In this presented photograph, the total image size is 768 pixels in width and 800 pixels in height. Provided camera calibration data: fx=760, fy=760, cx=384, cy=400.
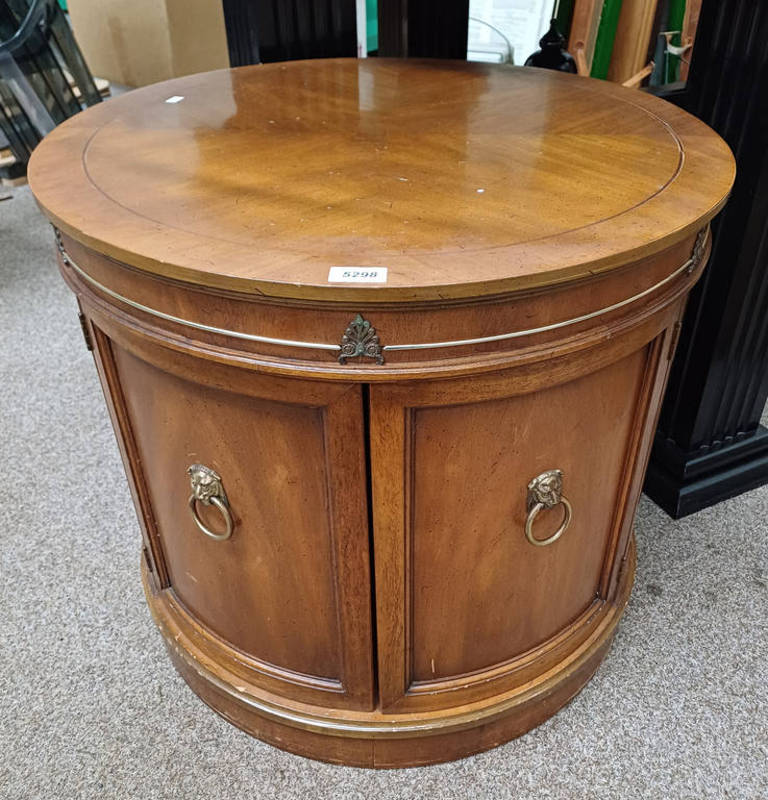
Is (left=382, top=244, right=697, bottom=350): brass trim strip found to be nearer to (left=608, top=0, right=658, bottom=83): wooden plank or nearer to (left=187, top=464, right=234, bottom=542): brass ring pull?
(left=187, top=464, right=234, bottom=542): brass ring pull

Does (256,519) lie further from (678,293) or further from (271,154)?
(678,293)

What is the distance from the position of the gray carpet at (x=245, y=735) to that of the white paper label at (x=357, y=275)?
2.95 feet

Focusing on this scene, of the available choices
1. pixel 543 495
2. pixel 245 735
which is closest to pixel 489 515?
pixel 543 495

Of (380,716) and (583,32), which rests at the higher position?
(583,32)

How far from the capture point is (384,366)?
872mm

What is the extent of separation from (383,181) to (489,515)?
48cm

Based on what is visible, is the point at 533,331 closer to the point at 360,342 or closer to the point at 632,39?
the point at 360,342

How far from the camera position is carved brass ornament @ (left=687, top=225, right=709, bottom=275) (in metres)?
1.03

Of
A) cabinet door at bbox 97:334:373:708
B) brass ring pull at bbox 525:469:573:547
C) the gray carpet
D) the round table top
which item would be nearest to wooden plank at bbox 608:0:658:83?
the round table top

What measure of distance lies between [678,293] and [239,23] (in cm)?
130

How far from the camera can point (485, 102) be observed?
1312 mm

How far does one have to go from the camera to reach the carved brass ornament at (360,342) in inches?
33.1

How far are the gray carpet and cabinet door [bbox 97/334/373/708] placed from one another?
0.20 metres

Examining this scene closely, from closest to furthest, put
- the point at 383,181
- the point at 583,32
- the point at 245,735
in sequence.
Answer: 1. the point at 383,181
2. the point at 245,735
3. the point at 583,32
